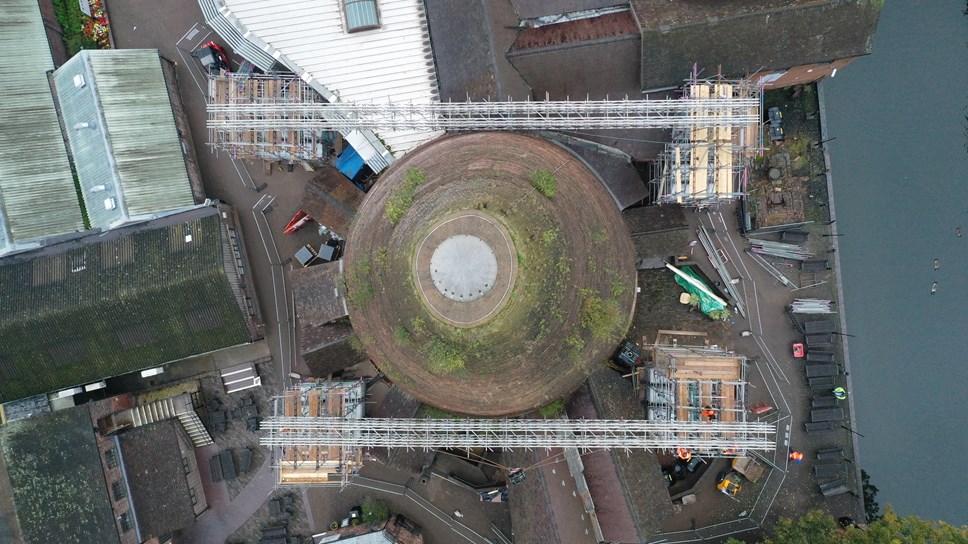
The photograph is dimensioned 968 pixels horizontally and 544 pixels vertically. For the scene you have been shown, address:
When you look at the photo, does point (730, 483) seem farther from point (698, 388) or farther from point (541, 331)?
point (541, 331)

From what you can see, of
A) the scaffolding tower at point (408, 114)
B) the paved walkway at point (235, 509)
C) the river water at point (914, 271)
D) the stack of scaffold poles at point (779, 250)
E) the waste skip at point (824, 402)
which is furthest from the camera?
the paved walkway at point (235, 509)

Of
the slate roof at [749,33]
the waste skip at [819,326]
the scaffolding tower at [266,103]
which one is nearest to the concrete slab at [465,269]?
the scaffolding tower at [266,103]

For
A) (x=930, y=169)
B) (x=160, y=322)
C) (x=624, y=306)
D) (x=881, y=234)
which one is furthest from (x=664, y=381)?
(x=160, y=322)

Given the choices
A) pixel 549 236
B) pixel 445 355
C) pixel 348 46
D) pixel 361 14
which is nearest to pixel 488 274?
pixel 549 236

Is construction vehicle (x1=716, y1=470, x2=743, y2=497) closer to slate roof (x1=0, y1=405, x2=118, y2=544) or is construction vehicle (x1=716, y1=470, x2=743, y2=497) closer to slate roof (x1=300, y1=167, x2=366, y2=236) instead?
slate roof (x1=300, y1=167, x2=366, y2=236)

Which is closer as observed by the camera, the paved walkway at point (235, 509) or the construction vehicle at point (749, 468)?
the construction vehicle at point (749, 468)

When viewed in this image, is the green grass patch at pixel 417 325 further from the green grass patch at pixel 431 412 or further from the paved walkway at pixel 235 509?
the paved walkway at pixel 235 509
